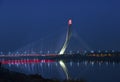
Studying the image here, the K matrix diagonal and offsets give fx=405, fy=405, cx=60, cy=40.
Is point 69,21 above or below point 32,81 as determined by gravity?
above

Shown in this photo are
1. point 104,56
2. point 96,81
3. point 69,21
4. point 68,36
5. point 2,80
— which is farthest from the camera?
point 104,56

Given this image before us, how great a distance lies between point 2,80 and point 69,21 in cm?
4924

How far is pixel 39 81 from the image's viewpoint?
14398 millimetres

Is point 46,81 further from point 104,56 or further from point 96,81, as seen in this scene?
point 104,56

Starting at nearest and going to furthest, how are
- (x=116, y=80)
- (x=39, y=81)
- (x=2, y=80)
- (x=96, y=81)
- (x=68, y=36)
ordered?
(x=2, y=80)
(x=39, y=81)
(x=96, y=81)
(x=116, y=80)
(x=68, y=36)

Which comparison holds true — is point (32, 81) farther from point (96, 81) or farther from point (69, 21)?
point (69, 21)

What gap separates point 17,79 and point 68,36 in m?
44.5

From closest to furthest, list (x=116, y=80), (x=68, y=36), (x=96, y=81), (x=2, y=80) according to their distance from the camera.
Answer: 1. (x=2, y=80)
2. (x=96, y=81)
3. (x=116, y=80)
4. (x=68, y=36)

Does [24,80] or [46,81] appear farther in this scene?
[46,81]

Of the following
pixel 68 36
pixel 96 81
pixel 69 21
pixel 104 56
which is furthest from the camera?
pixel 104 56

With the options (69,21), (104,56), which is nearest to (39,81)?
(69,21)

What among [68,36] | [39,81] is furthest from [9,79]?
[68,36]

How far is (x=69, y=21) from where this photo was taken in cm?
6216

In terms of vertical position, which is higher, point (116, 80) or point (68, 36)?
point (68, 36)
